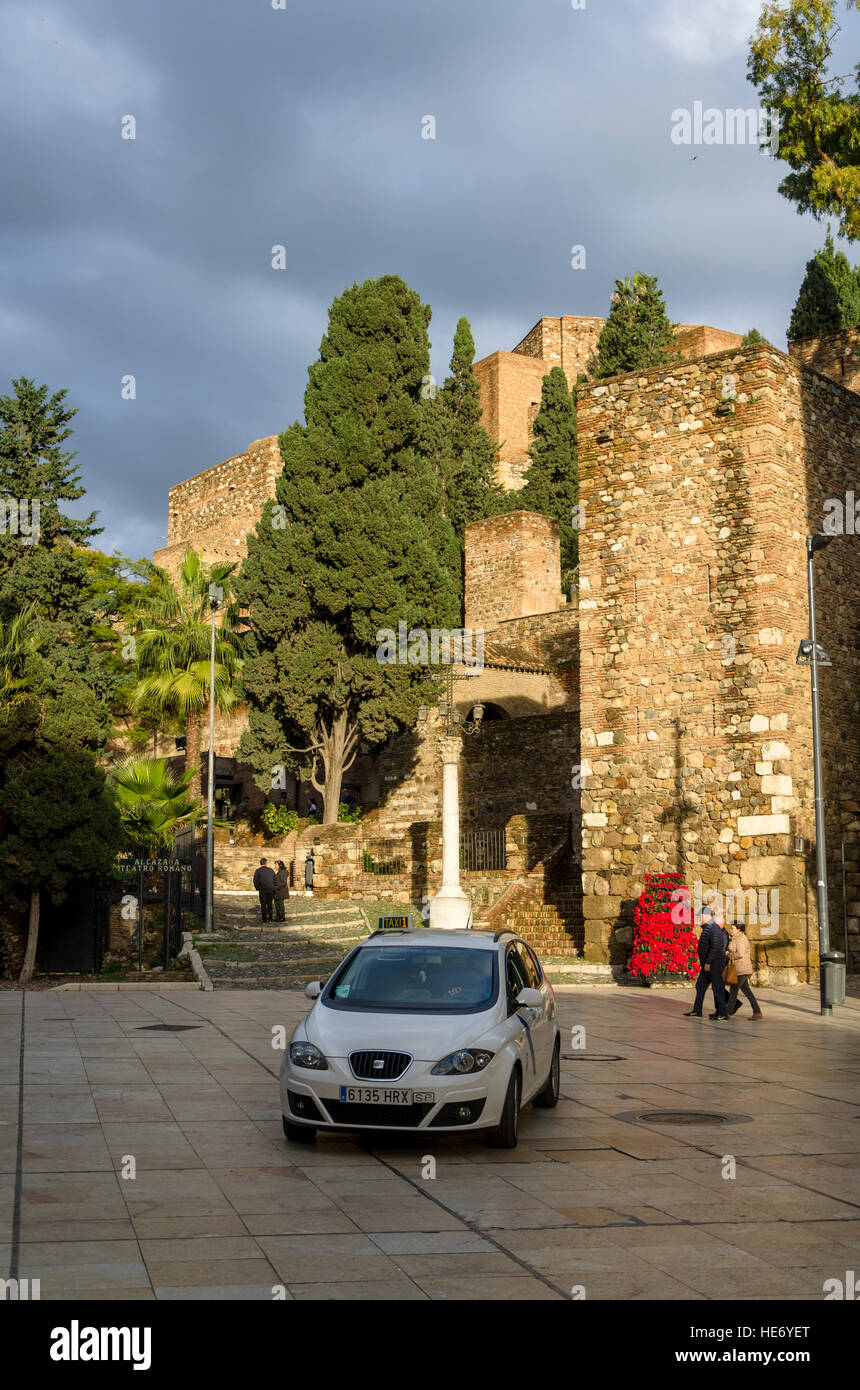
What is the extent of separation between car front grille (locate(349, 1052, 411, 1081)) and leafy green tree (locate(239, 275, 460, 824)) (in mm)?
28310

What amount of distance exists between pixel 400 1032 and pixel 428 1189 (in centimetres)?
127

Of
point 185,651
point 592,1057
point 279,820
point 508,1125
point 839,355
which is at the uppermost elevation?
point 839,355

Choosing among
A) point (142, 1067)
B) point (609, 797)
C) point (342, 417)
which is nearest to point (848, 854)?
point (609, 797)

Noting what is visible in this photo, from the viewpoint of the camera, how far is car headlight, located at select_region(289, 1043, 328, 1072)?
856 centimetres

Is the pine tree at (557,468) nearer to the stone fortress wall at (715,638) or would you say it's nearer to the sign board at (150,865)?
the sign board at (150,865)

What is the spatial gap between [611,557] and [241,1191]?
1768cm

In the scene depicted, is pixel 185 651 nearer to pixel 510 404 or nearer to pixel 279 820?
pixel 279 820

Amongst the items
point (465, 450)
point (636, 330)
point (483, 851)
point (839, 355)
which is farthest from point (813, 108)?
point (465, 450)

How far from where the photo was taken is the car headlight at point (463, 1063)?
8.38m

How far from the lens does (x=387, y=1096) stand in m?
8.31

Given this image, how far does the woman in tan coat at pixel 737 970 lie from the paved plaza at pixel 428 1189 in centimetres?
331

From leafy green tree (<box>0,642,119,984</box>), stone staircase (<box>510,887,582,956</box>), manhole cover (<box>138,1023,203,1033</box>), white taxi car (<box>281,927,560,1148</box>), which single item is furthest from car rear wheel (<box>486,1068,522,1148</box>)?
stone staircase (<box>510,887,582,956</box>)

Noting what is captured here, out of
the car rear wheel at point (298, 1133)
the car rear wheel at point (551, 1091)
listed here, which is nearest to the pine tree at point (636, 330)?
the car rear wheel at point (551, 1091)

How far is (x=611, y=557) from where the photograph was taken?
77.6 ft
